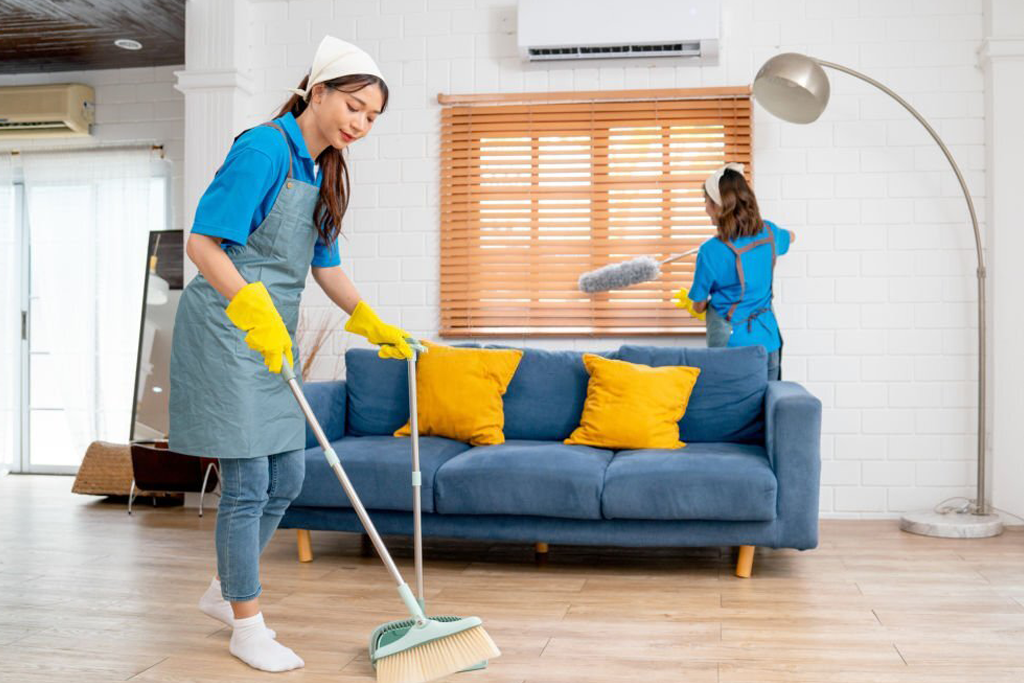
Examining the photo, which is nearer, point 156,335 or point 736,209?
point 736,209

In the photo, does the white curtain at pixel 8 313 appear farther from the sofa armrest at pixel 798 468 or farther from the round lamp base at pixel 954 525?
the round lamp base at pixel 954 525

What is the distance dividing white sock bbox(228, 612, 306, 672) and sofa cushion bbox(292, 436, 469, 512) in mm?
971

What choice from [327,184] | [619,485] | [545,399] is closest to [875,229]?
[545,399]

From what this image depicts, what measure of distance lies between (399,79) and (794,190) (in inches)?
77.2

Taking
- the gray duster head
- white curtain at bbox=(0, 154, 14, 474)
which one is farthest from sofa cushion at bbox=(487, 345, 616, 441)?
white curtain at bbox=(0, 154, 14, 474)

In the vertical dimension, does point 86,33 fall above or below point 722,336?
above

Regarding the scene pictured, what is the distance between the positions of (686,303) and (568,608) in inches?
71.1

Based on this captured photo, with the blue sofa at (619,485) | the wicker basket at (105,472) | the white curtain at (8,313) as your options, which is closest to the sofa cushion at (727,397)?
the blue sofa at (619,485)

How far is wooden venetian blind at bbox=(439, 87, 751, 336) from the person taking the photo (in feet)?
14.8

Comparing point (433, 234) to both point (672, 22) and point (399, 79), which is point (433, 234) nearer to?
point (399, 79)

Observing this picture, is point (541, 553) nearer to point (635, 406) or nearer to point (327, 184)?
point (635, 406)

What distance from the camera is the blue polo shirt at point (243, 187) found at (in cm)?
218

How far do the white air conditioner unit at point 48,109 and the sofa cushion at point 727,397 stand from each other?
3.99m

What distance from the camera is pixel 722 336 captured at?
4062 mm
